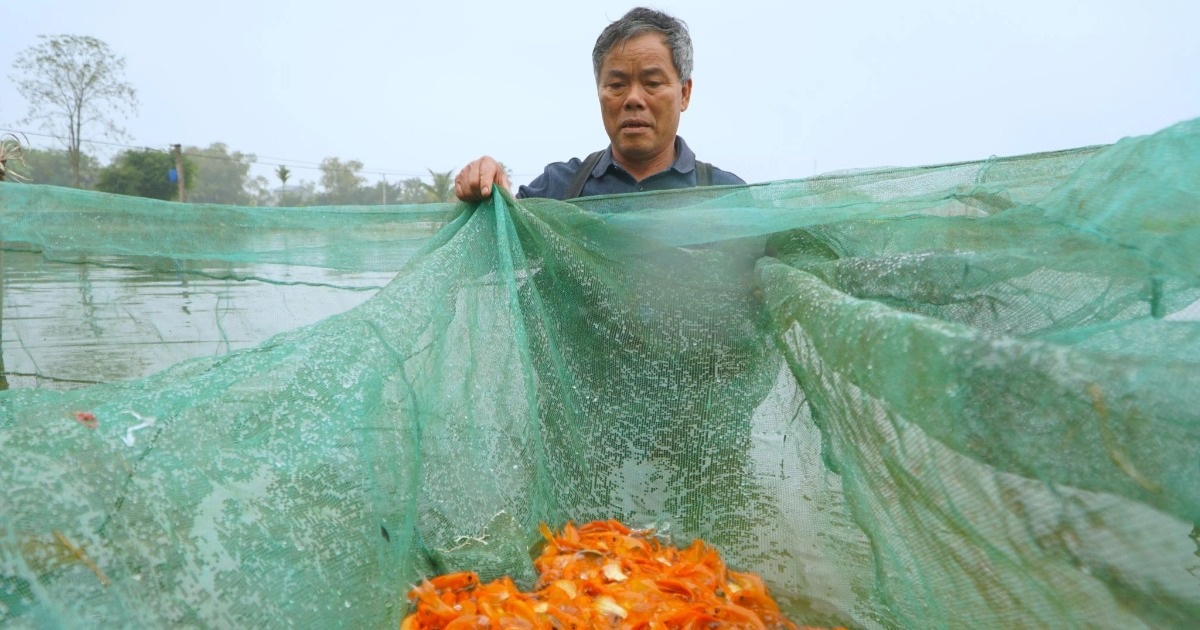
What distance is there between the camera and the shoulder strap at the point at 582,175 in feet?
10.4

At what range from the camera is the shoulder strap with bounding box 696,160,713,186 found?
3.16m

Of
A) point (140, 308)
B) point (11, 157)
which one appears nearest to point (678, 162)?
point (140, 308)

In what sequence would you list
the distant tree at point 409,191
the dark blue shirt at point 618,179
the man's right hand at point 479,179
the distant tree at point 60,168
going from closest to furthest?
the man's right hand at point 479,179
the dark blue shirt at point 618,179
the distant tree at point 60,168
the distant tree at point 409,191

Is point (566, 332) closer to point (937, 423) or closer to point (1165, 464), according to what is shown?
point (937, 423)

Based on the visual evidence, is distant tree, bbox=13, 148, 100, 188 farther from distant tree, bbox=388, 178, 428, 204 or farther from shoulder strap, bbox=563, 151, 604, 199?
shoulder strap, bbox=563, 151, 604, 199

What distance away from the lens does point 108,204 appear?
8.86ft

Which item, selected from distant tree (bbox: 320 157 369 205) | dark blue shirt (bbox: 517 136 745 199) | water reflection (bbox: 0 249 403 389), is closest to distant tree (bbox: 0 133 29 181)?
water reflection (bbox: 0 249 403 389)

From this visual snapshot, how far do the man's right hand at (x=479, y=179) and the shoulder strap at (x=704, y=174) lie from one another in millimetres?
927

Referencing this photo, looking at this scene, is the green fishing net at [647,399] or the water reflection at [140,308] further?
the water reflection at [140,308]

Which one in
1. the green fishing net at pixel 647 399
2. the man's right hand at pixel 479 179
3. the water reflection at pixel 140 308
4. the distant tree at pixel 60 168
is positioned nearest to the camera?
the green fishing net at pixel 647 399

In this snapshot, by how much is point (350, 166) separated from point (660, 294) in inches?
1951

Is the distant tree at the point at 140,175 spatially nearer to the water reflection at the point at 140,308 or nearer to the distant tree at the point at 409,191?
the distant tree at the point at 409,191

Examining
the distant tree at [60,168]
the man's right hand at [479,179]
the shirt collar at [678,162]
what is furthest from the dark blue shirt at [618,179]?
the distant tree at [60,168]

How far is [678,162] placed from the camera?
3176 millimetres
